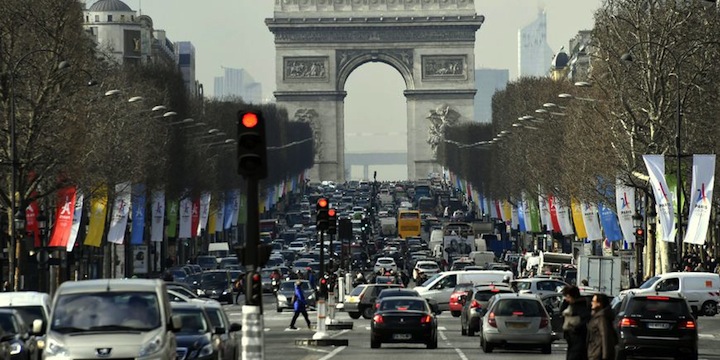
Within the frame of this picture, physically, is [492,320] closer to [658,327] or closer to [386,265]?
[658,327]

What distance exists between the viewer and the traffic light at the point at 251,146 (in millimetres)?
29469

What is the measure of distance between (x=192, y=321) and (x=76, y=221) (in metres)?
38.4

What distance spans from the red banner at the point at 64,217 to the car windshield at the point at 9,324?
32.0 metres

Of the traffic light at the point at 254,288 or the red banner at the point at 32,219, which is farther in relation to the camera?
the red banner at the point at 32,219

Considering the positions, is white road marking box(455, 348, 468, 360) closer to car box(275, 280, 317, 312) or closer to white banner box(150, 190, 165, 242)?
car box(275, 280, 317, 312)

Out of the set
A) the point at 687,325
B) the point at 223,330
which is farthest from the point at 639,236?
the point at 223,330

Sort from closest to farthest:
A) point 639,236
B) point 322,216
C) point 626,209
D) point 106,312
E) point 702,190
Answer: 1. point 106,312
2. point 322,216
3. point 702,190
4. point 639,236
5. point 626,209

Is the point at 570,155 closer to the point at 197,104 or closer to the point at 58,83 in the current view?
the point at 58,83

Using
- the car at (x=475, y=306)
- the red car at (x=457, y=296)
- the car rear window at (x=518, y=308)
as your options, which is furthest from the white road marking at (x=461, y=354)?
the red car at (x=457, y=296)

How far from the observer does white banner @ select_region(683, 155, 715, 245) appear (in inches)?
2665

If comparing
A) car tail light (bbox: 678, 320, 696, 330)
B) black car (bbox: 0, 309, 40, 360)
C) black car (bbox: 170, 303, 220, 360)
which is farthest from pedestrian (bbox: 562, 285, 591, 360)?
car tail light (bbox: 678, 320, 696, 330)

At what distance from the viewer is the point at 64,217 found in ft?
244

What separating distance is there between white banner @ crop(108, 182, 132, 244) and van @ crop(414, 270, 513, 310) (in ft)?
38.5

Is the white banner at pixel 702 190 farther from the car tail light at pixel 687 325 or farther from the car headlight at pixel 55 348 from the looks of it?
the car headlight at pixel 55 348
